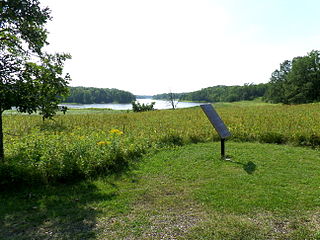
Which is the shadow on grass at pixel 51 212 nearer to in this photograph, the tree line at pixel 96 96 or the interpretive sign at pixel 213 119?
the interpretive sign at pixel 213 119

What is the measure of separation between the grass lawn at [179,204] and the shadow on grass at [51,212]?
2cm

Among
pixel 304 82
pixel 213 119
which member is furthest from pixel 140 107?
pixel 304 82

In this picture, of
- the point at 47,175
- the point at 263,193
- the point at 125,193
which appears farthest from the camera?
the point at 47,175

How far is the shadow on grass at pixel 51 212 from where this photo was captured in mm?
3623

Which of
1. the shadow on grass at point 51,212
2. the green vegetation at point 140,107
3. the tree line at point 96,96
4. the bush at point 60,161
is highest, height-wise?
the tree line at point 96,96

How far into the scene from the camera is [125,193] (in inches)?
201

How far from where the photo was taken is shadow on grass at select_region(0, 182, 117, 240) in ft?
11.9

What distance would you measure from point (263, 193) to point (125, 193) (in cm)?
305

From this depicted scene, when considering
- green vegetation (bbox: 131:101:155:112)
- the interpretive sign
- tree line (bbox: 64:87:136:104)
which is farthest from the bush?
tree line (bbox: 64:87:136:104)

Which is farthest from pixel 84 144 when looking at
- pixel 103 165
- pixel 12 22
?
pixel 12 22

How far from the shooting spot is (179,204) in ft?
14.8

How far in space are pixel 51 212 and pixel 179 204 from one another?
8.22ft

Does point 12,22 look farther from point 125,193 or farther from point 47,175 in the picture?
point 125,193

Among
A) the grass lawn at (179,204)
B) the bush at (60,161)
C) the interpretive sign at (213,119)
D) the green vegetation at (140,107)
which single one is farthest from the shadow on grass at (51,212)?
the green vegetation at (140,107)
